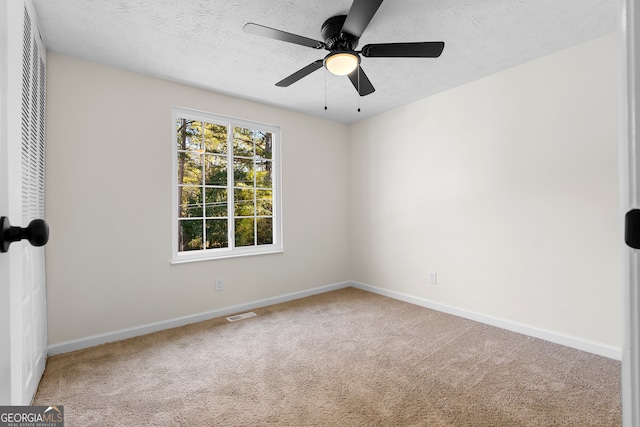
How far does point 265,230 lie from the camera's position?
405cm

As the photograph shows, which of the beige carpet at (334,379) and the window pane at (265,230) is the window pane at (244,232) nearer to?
the window pane at (265,230)

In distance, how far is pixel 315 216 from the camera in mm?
4375

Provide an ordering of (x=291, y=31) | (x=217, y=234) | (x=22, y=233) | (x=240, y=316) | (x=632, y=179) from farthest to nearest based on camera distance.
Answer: (x=217, y=234) < (x=240, y=316) < (x=291, y=31) < (x=22, y=233) < (x=632, y=179)

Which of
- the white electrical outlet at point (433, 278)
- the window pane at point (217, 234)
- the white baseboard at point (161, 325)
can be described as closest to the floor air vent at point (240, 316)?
the white baseboard at point (161, 325)

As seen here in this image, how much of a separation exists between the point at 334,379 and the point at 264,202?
7.92ft

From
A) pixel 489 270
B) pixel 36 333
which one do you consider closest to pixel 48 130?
pixel 36 333

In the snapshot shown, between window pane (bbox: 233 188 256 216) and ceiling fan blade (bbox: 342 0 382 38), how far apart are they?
2.33 m

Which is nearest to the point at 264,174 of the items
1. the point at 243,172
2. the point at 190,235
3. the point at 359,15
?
the point at 243,172

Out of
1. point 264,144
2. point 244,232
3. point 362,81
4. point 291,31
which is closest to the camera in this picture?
point 291,31

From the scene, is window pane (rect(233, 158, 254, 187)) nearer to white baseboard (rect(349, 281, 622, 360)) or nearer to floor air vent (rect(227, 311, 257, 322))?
floor air vent (rect(227, 311, 257, 322))

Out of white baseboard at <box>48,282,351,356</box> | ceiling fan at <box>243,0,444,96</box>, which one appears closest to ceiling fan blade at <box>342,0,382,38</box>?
ceiling fan at <box>243,0,444,96</box>

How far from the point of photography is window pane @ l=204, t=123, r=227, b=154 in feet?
11.8

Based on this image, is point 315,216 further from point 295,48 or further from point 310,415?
point 310,415

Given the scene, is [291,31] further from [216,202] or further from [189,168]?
[216,202]
